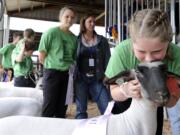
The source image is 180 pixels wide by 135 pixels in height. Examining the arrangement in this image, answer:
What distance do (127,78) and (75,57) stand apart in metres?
2.26

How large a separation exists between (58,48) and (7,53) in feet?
6.59

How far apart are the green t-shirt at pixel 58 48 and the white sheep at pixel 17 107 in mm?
824

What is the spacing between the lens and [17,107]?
3000mm

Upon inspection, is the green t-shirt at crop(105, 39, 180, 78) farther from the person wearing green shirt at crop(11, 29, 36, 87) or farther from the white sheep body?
the person wearing green shirt at crop(11, 29, 36, 87)

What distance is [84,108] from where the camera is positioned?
3988 millimetres

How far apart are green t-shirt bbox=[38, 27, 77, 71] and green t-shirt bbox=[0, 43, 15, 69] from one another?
1781 mm

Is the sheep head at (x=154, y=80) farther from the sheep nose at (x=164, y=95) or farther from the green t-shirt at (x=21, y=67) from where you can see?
the green t-shirt at (x=21, y=67)

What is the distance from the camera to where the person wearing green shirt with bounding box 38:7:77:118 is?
151 inches

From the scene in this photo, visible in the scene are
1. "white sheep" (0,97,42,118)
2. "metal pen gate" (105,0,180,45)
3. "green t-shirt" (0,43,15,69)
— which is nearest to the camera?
"white sheep" (0,97,42,118)

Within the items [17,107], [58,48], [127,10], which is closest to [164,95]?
[17,107]

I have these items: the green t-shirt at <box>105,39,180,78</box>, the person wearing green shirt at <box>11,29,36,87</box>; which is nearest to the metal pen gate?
the person wearing green shirt at <box>11,29,36,87</box>

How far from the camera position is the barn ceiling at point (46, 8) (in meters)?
8.45

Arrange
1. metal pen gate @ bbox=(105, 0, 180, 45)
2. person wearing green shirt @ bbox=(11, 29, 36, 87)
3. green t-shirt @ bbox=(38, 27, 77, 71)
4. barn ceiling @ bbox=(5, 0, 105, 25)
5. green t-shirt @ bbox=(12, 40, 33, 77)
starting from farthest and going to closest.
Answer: barn ceiling @ bbox=(5, 0, 105, 25), green t-shirt @ bbox=(12, 40, 33, 77), person wearing green shirt @ bbox=(11, 29, 36, 87), metal pen gate @ bbox=(105, 0, 180, 45), green t-shirt @ bbox=(38, 27, 77, 71)

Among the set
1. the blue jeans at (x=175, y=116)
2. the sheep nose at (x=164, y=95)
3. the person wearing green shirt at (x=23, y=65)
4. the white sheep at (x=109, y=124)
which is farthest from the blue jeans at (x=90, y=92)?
the sheep nose at (x=164, y=95)
